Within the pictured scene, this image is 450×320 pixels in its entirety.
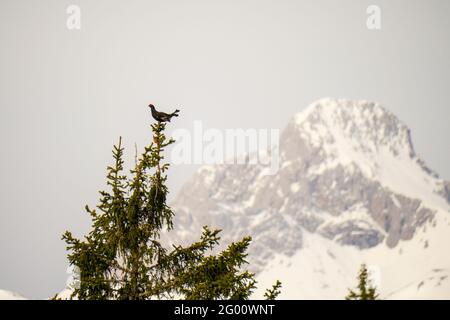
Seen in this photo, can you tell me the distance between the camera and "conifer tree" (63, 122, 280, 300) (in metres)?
19.1

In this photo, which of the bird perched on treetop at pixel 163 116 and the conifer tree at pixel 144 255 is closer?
the conifer tree at pixel 144 255

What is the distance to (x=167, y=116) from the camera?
2228 cm

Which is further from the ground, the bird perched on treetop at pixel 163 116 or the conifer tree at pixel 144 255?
the bird perched on treetop at pixel 163 116

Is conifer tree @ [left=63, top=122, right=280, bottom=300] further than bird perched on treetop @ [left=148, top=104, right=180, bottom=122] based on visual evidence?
No

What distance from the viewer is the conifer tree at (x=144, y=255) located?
19.1 metres

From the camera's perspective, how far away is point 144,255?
64.5 ft

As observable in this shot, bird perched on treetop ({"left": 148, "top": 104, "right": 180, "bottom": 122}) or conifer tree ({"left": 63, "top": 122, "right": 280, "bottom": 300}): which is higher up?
bird perched on treetop ({"left": 148, "top": 104, "right": 180, "bottom": 122})

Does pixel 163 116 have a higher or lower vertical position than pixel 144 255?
higher
